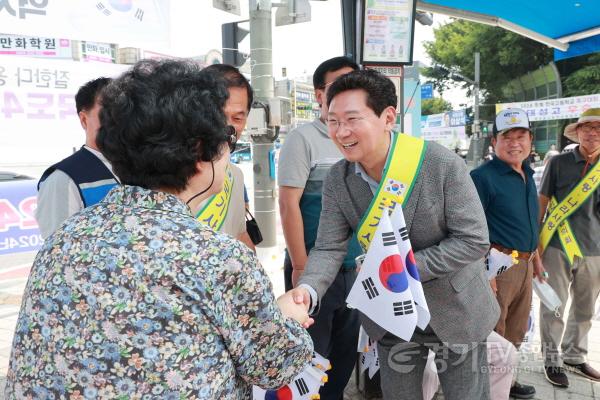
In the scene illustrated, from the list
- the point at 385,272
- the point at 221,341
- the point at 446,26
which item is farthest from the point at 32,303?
the point at 446,26

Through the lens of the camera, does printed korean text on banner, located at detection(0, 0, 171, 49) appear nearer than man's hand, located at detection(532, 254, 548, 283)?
Yes

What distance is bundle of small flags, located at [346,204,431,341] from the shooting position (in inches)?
65.8

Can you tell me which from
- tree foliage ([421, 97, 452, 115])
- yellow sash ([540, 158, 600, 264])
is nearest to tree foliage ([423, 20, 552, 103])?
tree foliage ([421, 97, 452, 115])

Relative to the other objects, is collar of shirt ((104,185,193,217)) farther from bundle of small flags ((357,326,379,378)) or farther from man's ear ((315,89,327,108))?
bundle of small flags ((357,326,379,378))

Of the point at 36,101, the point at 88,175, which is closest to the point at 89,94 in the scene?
the point at 88,175

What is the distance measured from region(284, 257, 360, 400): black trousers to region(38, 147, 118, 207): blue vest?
1.36 meters

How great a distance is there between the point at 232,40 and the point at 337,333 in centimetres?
408

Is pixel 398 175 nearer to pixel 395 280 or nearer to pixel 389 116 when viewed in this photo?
pixel 389 116

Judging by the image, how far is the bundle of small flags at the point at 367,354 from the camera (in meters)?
2.91

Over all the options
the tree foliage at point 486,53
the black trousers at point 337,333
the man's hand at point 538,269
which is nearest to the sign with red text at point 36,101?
the black trousers at point 337,333

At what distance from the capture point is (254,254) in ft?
3.88

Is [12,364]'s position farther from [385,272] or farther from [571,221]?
[571,221]

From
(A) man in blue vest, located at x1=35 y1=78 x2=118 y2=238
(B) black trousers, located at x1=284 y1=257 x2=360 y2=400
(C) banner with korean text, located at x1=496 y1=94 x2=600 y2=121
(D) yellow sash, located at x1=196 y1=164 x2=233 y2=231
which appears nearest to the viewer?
(A) man in blue vest, located at x1=35 y1=78 x2=118 y2=238

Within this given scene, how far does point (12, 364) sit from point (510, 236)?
2.85m
